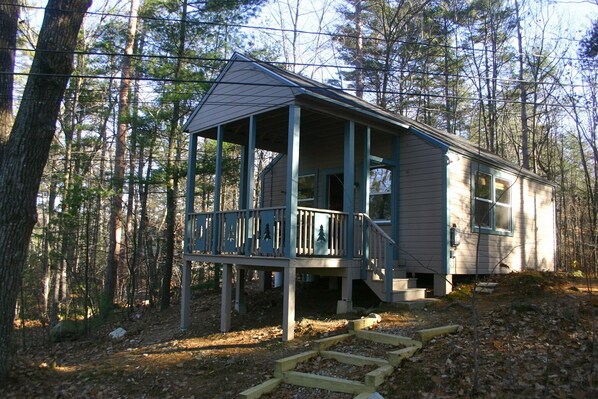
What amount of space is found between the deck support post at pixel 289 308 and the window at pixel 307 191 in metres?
4.57

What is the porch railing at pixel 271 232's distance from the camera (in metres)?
8.69

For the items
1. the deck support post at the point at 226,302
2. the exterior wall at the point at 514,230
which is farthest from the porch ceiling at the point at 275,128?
the deck support post at the point at 226,302

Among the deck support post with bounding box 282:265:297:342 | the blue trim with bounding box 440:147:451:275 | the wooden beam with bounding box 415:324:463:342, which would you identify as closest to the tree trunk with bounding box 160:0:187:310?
the deck support post with bounding box 282:265:297:342

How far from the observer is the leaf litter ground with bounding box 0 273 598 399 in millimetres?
5156

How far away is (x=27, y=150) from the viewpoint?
23.3 ft

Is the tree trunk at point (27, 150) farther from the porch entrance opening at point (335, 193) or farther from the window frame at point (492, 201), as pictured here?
the window frame at point (492, 201)

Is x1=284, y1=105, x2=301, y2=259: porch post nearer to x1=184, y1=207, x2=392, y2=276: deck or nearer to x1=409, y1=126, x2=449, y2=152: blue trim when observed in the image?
x1=184, y1=207, x2=392, y2=276: deck

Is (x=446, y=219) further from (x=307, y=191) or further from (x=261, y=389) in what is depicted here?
(x=261, y=389)

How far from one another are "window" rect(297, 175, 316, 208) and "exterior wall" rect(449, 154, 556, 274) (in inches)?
150

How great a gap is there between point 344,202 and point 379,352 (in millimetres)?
4214

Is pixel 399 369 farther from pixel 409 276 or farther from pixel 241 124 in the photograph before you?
pixel 241 124

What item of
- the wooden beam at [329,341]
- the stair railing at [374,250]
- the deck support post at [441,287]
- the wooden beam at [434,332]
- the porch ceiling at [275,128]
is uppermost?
the porch ceiling at [275,128]

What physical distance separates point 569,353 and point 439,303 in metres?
3.65

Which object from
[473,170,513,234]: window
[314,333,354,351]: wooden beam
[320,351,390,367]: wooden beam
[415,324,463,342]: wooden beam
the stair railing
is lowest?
[320,351,390,367]: wooden beam
